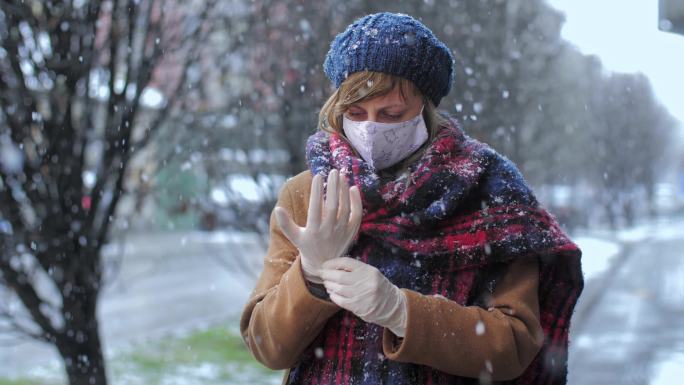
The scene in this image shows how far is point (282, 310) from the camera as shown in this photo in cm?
181

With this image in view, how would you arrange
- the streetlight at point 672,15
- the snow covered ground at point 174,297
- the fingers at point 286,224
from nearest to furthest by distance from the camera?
the fingers at point 286,224 → the streetlight at point 672,15 → the snow covered ground at point 174,297

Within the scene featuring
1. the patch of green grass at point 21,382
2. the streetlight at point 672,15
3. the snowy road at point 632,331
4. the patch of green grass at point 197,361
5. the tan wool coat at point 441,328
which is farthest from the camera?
the snowy road at point 632,331

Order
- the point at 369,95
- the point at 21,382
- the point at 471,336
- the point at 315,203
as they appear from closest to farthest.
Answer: the point at 315,203 < the point at 471,336 < the point at 369,95 < the point at 21,382

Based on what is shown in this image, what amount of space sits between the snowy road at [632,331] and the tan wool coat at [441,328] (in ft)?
20.3

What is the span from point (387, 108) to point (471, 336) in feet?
1.84

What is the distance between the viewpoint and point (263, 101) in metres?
5.82

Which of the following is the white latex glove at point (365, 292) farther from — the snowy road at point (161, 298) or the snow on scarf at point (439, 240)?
the snowy road at point (161, 298)

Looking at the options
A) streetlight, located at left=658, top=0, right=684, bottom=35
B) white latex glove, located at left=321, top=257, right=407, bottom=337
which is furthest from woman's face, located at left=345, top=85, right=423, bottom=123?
streetlight, located at left=658, top=0, right=684, bottom=35

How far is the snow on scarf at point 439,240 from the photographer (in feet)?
6.06

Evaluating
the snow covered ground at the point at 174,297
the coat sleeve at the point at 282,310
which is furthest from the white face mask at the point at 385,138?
the snow covered ground at the point at 174,297

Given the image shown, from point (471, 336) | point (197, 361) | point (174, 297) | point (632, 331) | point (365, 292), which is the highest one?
point (365, 292)

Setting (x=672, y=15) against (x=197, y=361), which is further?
(x=197, y=361)

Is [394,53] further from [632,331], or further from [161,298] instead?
[161,298]

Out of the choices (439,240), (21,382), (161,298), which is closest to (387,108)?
(439,240)
